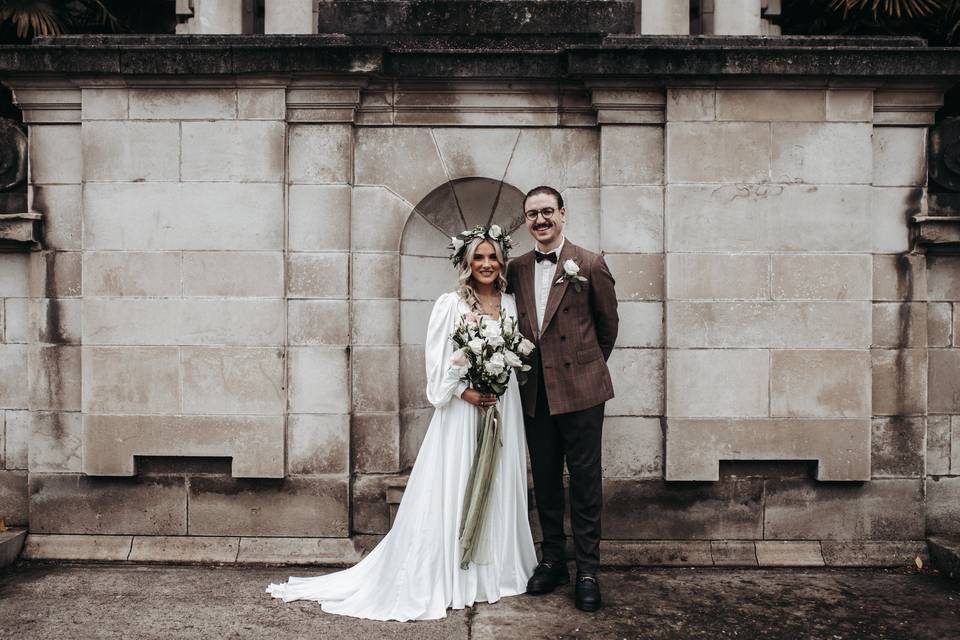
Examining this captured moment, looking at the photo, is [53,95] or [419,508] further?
[53,95]

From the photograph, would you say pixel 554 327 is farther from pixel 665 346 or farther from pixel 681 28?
pixel 681 28

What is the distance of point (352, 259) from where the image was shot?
628 centimetres

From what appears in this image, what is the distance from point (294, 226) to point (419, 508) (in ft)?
8.48

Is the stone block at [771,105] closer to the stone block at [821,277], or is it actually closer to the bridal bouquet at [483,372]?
the stone block at [821,277]

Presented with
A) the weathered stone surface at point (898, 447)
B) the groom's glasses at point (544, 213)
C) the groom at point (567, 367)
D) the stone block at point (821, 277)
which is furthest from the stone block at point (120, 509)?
the weathered stone surface at point (898, 447)

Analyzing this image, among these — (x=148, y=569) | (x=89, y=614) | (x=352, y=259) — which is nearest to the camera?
(x=89, y=614)

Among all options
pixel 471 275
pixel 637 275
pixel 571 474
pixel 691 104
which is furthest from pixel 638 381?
pixel 691 104

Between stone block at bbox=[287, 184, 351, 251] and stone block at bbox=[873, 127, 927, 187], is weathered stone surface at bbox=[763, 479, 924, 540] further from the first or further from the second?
stone block at bbox=[287, 184, 351, 251]

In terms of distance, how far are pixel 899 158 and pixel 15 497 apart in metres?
8.03

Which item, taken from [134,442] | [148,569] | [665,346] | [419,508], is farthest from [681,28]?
[148,569]

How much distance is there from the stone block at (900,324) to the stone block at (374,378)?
403cm

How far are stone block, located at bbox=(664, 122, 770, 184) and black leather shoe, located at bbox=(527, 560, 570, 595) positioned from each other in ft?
10.5

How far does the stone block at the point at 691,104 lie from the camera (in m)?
6.11

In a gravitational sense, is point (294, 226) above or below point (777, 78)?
below
